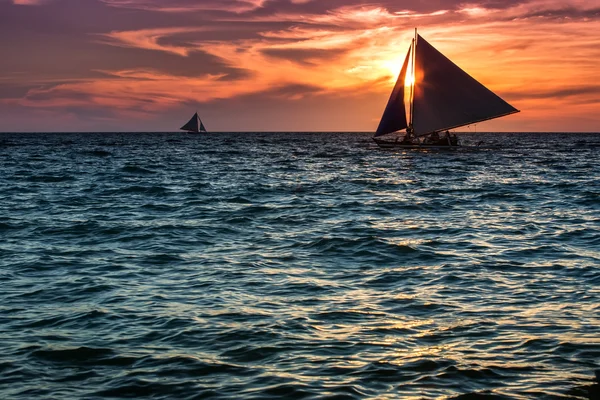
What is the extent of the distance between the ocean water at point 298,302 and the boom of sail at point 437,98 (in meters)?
43.7

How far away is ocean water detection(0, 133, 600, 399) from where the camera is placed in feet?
25.7

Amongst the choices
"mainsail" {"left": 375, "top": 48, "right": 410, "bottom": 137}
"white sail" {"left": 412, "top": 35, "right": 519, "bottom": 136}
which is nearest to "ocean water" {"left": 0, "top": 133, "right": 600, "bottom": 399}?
"white sail" {"left": 412, "top": 35, "right": 519, "bottom": 136}

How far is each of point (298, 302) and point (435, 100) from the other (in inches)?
2354

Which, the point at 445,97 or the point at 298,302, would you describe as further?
the point at 445,97

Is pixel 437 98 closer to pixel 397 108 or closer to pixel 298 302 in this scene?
pixel 397 108

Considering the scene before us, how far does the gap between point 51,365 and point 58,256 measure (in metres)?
7.68

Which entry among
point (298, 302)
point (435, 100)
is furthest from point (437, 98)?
point (298, 302)

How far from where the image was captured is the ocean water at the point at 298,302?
784 centimetres

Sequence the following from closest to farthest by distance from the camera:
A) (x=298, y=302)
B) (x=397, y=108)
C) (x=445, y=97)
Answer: (x=298, y=302), (x=445, y=97), (x=397, y=108)

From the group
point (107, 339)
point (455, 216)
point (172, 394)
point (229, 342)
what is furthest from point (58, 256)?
point (455, 216)

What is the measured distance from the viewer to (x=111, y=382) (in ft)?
25.5

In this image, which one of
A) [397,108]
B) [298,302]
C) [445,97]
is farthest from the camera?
[397,108]

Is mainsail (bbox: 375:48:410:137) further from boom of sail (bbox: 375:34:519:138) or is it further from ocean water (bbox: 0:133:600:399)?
ocean water (bbox: 0:133:600:399)

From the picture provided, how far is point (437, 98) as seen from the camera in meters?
67.8
